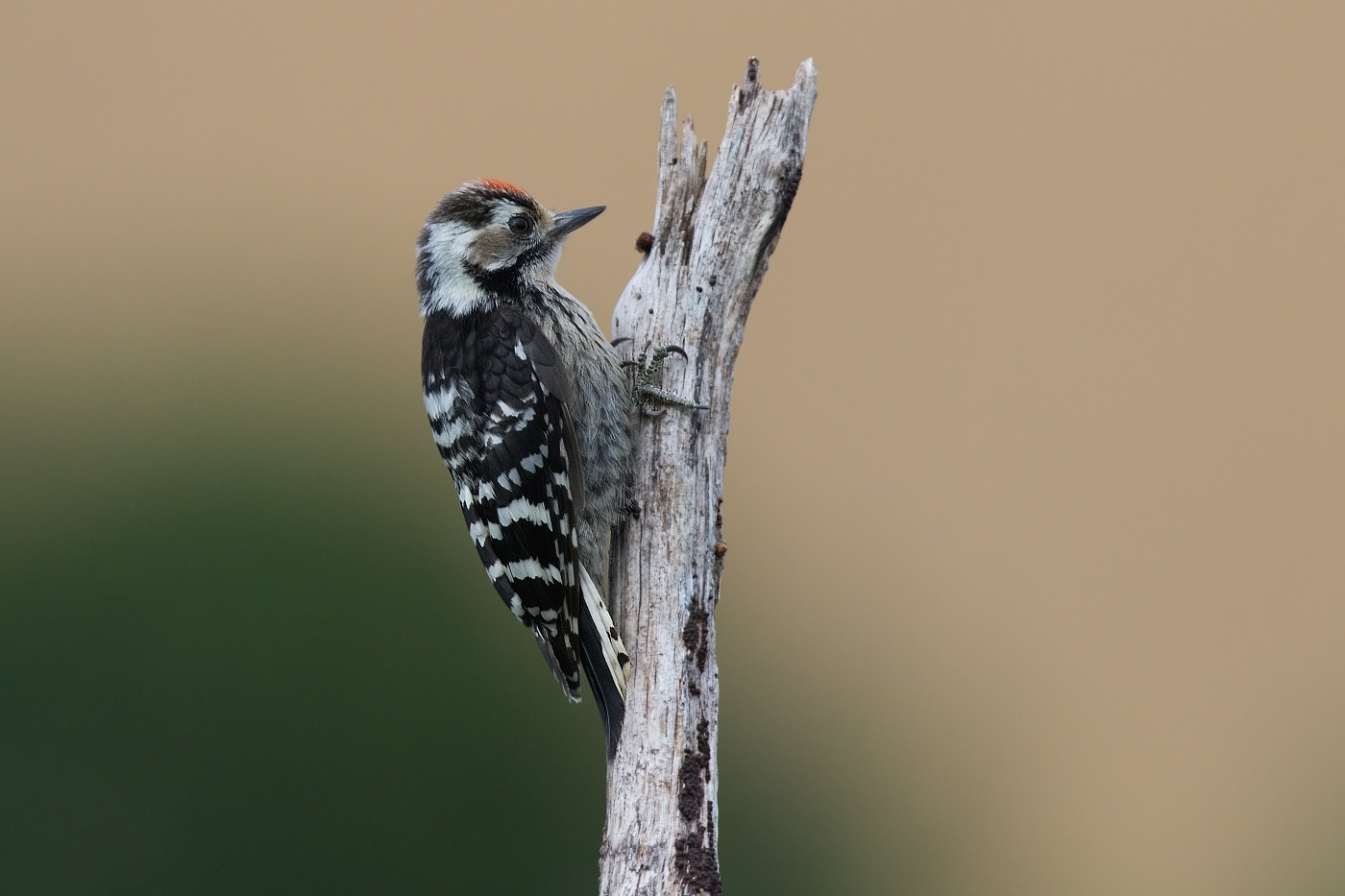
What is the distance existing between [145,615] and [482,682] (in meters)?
1.47

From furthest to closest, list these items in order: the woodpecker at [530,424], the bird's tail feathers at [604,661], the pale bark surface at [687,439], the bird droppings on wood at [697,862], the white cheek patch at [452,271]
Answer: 1. the white cheek patch at [452,271]
2. the woodpecker at [530,424]
3. the bird's tail feathers at [604,661]
4. the pale bark surface at [687,439]
5. the bird droppings on wood at [697,862]

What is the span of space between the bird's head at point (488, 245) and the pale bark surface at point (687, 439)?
38 cm

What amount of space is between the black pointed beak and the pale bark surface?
1.26 ft

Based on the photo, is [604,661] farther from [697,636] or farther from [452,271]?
[452,271]

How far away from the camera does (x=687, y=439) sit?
10.4 feet

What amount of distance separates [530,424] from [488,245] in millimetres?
651

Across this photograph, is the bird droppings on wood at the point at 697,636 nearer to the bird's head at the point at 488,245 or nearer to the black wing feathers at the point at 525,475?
the black wing feathers at the point at 525,475

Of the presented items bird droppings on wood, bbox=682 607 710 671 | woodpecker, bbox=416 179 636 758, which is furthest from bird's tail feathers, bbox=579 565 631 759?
bird droppings on wood, bbox=682 607 710 671

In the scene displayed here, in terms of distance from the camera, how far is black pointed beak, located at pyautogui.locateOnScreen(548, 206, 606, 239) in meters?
3.61

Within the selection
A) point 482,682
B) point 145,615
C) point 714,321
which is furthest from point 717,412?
point 145,615

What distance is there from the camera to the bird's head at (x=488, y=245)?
3.54 m

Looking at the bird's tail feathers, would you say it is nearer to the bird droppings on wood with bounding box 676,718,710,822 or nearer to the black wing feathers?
the black wing feathers

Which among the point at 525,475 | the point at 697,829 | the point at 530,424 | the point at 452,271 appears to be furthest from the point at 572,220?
the point at 697,829

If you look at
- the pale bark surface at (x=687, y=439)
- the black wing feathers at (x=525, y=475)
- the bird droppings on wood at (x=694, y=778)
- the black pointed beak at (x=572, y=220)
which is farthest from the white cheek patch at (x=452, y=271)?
the bird droppings on wood at (x=694, y=778)
